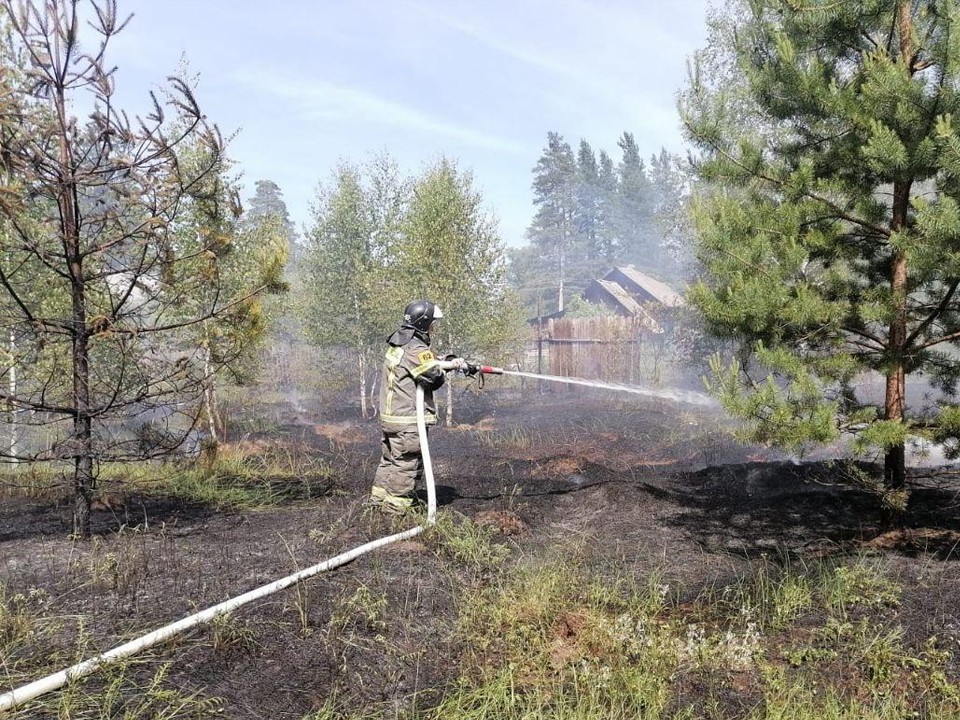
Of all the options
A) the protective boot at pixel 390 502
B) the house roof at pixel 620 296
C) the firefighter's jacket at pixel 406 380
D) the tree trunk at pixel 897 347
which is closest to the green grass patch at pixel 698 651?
the tree trunk at pixel 897 347

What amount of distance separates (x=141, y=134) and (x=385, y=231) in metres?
11.4

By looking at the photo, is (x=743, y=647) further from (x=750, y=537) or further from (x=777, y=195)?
(x=777, y=195)

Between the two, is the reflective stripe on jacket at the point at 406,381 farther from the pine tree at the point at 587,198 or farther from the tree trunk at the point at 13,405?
the pine tree at the point at 587,198

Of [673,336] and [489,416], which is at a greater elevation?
[673,336]

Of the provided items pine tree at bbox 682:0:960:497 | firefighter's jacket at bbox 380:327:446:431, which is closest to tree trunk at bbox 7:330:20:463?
firefighter's jacket at bbox 380:327:446:431

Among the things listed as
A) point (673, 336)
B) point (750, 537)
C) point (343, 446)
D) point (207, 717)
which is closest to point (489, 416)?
point (343, 446)

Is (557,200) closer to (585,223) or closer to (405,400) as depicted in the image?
(585,223)

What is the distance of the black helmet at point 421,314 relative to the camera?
5.94 m

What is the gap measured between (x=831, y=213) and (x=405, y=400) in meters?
3.82

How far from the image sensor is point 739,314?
4.59 meters

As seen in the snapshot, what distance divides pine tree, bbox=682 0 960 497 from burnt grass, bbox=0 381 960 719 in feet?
3.57

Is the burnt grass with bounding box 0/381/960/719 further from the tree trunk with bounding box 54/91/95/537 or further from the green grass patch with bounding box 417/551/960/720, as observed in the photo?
the tree trunk with bounding box 54/91/95/537

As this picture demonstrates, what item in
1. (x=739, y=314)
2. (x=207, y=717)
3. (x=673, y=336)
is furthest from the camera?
(x=673, y=336)

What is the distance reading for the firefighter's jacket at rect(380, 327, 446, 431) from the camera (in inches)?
228
